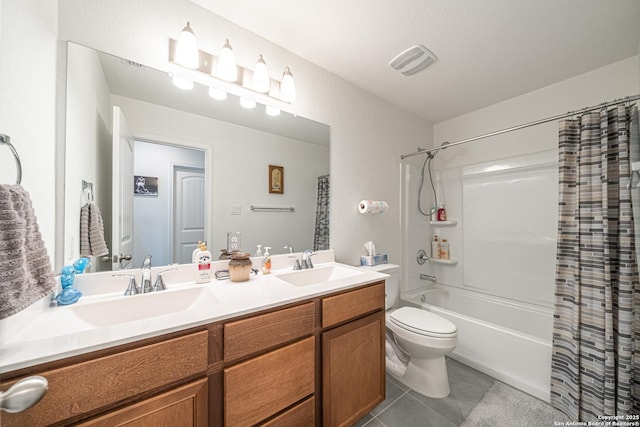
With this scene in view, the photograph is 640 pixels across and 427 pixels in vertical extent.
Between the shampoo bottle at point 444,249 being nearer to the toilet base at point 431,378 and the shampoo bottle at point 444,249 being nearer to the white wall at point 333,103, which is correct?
the white wall at point 333,103

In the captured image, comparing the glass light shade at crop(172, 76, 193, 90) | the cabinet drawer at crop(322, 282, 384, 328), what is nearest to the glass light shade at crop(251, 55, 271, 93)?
the glass light shade at crop(172, 76, 193, 90)

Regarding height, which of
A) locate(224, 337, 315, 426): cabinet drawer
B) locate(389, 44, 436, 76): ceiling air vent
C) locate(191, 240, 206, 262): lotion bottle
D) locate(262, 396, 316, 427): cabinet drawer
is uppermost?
locate(389, 44, 436, 76): ceiling air vent

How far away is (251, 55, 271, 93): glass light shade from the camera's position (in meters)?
1.40

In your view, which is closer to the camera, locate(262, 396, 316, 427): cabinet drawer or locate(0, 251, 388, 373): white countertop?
locate(0, 251, 388, 373): white countertop

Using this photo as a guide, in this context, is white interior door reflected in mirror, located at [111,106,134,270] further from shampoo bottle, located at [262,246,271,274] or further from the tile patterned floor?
the tile patterned floor

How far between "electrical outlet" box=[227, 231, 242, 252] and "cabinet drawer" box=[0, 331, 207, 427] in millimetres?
682

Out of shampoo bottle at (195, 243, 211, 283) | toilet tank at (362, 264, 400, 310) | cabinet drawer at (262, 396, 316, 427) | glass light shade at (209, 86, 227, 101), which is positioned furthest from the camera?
toilet tank at (362, 264, 400, 310)

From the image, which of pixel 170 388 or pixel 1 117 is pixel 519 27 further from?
pixel 170 388

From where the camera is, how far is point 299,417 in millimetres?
1022

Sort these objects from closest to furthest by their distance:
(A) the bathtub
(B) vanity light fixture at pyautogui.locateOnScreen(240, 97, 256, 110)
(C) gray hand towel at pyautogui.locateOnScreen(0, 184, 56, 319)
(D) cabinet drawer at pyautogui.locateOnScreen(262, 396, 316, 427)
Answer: (C) gray hand towel at pyautogui.locateOnScreen(0, 184, 56, 319) → (D) cabinet drawer at pyautogui.locateOnScreen(262, 396, 316, 427) → (B) vanity light fixture at pyautogui.locateOnScreen(240, 97, 256, 110) → (A) the bathtub

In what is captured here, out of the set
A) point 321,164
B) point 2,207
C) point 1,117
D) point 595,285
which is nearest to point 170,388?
point 2,207

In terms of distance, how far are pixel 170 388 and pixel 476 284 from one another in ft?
8.90

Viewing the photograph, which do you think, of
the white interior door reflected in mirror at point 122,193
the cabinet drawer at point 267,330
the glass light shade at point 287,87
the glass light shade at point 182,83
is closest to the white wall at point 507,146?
the glass light shade at point 287,87

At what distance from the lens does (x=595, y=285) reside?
133 centimetres
